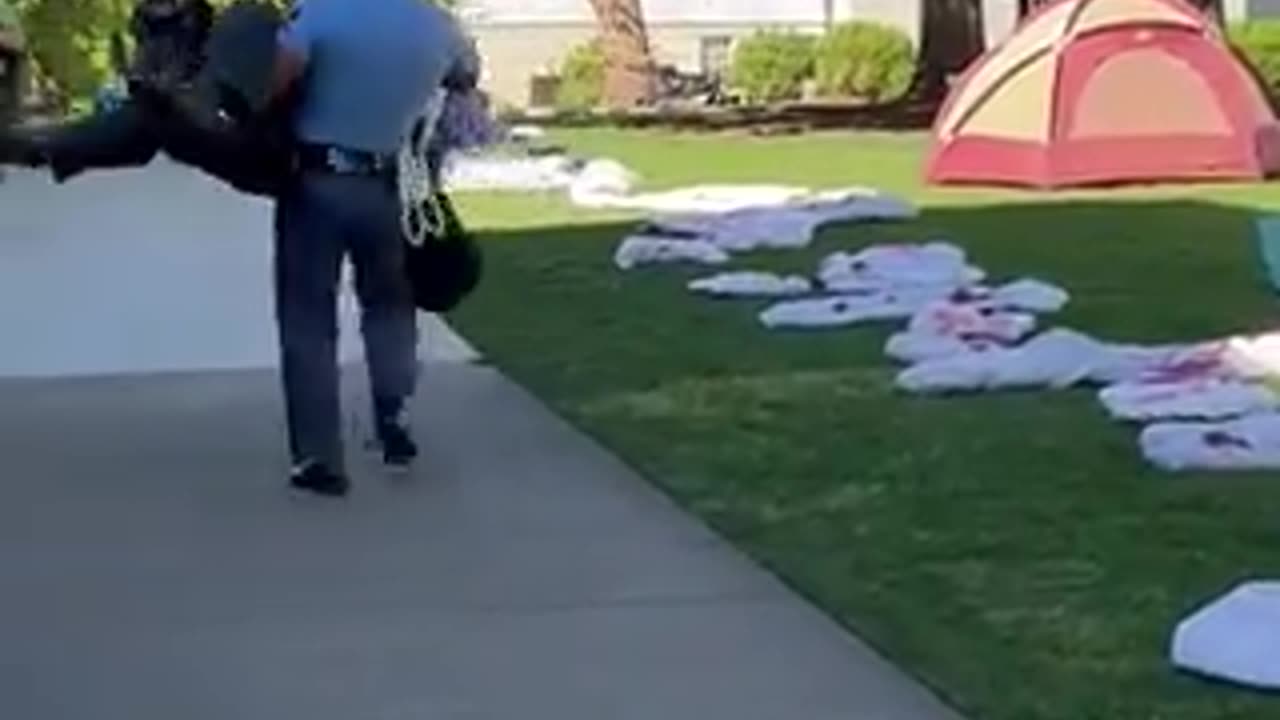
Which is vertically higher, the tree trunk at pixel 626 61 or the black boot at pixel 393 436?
the black boot at pixel 393 436

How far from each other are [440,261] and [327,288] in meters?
0.61

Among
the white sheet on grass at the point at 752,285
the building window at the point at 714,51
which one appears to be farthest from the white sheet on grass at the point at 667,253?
the building window at the point at 714,51

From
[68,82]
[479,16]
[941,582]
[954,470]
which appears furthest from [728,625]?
[479,16]

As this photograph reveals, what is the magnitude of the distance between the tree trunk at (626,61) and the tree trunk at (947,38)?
4.13 m

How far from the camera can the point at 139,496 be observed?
432 inches

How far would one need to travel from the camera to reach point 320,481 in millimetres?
10852

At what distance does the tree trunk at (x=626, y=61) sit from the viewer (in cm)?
4069

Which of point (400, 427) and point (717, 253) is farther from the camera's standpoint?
point (717, 253)

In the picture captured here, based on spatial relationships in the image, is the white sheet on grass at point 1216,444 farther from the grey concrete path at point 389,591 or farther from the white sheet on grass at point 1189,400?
the grey concrete path at point 389,591

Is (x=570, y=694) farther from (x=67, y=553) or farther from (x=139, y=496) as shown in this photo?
(x=139, y=496)

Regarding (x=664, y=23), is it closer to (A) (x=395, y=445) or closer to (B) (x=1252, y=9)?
(B) (x=1252, y=9)

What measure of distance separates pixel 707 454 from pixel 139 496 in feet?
6.04

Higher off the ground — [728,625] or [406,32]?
[406,32]

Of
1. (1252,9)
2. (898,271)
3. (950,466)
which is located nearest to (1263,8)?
(1252,9)
